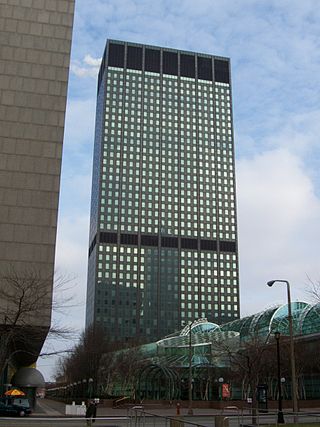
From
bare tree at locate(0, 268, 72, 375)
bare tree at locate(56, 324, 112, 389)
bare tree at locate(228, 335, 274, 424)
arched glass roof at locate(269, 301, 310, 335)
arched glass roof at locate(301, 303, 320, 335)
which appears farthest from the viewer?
bare tree at locate(56, 324, 112, 389)

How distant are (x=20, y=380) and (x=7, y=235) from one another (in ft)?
77.2

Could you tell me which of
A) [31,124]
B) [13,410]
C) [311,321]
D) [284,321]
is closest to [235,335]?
[284,321]

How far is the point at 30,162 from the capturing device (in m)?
45.2

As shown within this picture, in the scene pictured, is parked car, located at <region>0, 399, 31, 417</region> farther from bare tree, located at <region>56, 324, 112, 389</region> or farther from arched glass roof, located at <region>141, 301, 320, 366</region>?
bare tree, located at <region>56, 324, 112, 389</region>

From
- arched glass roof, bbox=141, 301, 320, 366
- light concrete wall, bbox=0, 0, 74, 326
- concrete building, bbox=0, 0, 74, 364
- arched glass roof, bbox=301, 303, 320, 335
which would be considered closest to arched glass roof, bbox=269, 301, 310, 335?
arched glass roof, bbox=141, 301, 320, 366

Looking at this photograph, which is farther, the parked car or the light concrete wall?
the parked car

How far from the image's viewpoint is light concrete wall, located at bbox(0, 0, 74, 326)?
43219mm

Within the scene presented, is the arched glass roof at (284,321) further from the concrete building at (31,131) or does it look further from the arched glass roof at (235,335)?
the concrete building at (31,131)

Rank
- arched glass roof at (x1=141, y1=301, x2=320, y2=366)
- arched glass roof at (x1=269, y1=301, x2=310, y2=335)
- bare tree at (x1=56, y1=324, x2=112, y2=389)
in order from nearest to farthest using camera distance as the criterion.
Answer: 1. arched glass roof at (x1=141, y1=301, x2=320, y2=366)
2. arched glass roof at (x1=269, y1=301, x2=310, y2=335)
3. bare tree at (x1=56, y1=324, x2=112, y2=389)

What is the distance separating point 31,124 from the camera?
46.3 meters

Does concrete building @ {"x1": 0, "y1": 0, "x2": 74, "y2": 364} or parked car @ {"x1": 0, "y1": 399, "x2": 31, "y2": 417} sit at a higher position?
concrete building @ {"x1": 0, "y1": 0, "x2": 74, "y2": 364}

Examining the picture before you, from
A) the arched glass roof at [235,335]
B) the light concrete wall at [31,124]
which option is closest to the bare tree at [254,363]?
the arched glass roof at [235,335]

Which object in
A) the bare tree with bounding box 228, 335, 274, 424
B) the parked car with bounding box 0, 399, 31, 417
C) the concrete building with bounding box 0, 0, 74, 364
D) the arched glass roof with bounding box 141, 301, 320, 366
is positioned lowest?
the parked car with bounding box 0, 399, 31, 417

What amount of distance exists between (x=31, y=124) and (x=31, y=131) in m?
0.68
